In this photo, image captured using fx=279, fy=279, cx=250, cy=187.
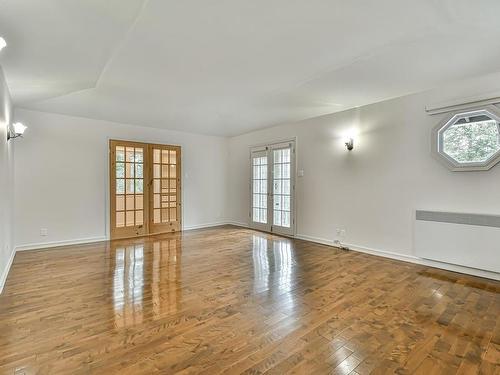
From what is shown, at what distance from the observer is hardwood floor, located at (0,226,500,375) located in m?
1.90

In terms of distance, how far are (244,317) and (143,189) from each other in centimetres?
468

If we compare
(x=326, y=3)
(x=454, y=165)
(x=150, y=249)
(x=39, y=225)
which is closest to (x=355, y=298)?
(x=454, y=165)

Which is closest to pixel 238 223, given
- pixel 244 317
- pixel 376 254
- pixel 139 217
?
pixel 139 217

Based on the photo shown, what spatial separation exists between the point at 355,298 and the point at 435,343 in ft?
2.90

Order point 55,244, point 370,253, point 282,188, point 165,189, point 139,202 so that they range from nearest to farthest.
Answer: point 370,253
point 55,244
point 139,202
point 282,188
point 165,189

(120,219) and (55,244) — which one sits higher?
(120,219)

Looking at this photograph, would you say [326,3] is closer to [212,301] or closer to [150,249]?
[212,301]

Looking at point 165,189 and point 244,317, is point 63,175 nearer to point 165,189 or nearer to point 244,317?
point 165,189

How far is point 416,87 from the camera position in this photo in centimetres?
397

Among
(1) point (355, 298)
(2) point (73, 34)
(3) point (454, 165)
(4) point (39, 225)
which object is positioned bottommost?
(1) point (355, 298)

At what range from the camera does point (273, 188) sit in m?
6.68

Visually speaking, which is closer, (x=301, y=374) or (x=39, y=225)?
(x=301, y=374)

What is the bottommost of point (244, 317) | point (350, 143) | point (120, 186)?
point (244, 317)

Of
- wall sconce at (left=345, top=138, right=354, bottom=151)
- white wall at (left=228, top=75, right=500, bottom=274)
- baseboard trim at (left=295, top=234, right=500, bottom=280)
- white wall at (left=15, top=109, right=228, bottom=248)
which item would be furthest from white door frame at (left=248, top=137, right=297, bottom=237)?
white wall at (left=15, top=109, right=228, bottom=248)
